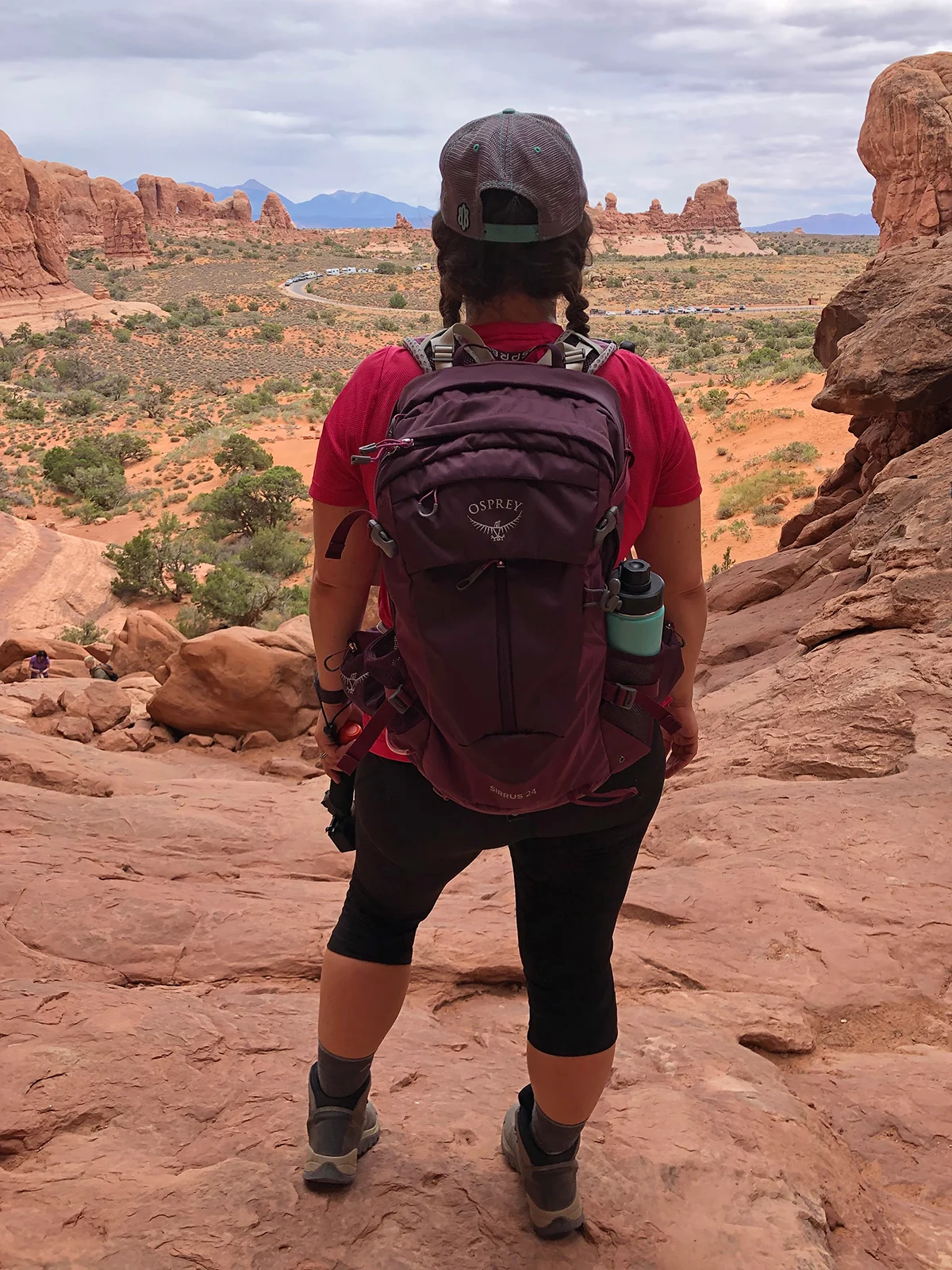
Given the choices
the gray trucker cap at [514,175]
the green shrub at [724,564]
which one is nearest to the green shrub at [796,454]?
the green shrub at [724,564]

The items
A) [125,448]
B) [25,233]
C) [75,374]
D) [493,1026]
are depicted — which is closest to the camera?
[493,1026]

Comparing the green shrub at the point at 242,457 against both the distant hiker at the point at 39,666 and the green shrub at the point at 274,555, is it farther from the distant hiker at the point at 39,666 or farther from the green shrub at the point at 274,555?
the distant hiker at the point at 39,666

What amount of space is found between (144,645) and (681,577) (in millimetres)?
8918

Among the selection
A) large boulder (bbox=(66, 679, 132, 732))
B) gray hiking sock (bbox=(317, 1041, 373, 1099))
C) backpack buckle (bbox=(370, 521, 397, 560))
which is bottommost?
large boulder (bbox=(66, 679, 132, 732))

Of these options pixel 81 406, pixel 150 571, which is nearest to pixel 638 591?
pixel 150 571

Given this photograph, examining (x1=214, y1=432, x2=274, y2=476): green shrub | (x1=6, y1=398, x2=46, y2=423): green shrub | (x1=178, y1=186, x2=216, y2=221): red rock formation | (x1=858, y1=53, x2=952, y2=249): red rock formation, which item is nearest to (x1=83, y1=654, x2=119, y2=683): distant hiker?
(x1=214, y1=432, x2=274, y2=476): green shrub

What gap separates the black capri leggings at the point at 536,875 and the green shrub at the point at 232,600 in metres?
11.7

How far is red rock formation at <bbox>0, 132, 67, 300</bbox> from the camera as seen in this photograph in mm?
38875

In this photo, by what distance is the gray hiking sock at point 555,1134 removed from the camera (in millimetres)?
1908

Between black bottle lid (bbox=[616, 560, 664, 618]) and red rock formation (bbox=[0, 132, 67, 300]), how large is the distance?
45.7 meters

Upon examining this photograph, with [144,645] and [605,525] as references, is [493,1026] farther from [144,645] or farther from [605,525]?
[144,645]

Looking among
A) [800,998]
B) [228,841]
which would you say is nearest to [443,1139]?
[800,998]

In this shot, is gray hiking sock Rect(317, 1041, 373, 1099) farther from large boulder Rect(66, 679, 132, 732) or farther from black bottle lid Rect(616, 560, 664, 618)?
large boulder Rect(66, 679, 132, 732)

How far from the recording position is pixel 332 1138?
6.54 ft
